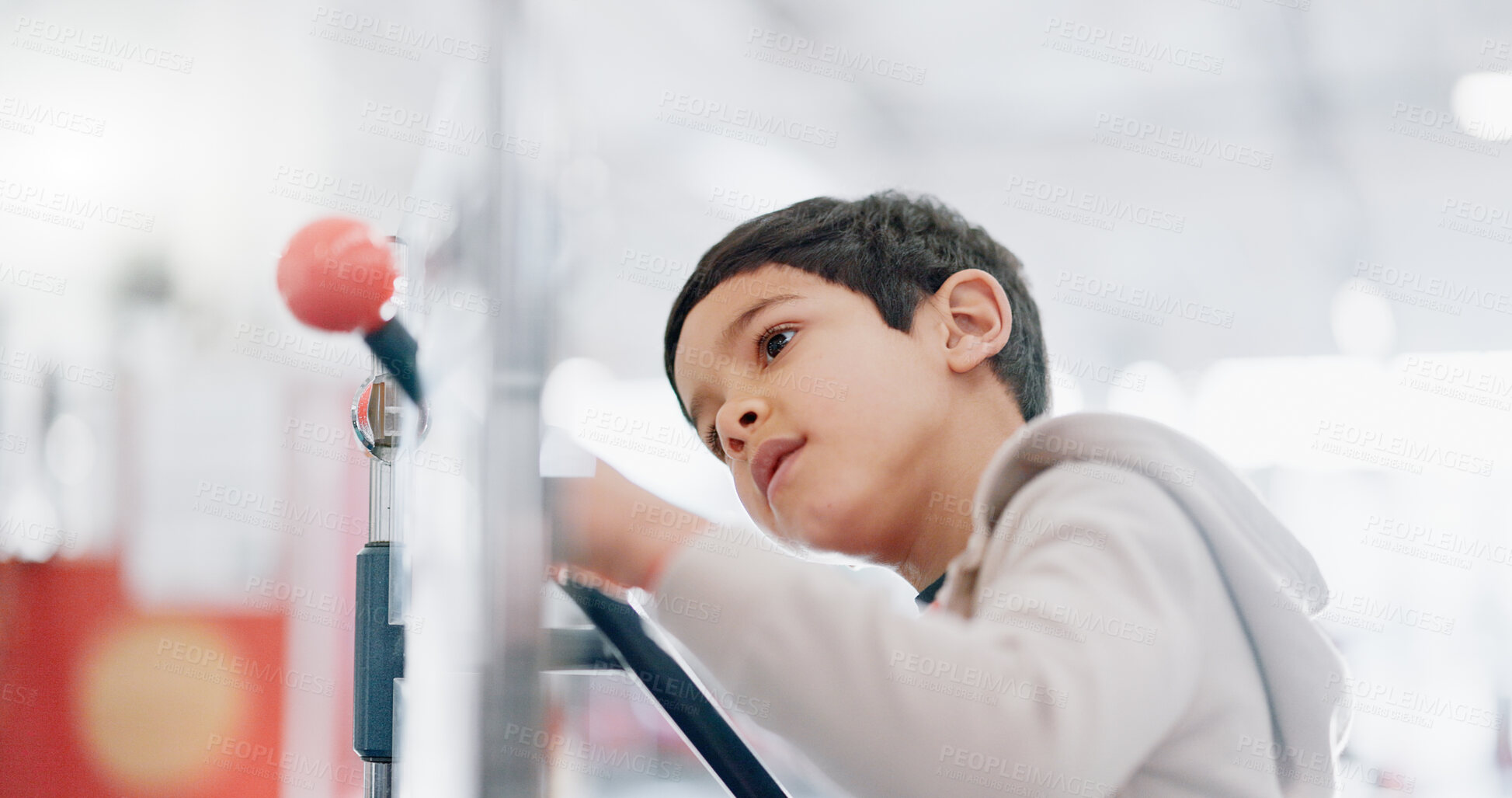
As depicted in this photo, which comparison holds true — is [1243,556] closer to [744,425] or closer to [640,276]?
[744,425]

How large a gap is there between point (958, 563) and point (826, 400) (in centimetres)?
12

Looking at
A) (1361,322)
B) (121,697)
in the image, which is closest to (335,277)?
(121,697)

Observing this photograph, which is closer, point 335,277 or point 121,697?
point 335,277

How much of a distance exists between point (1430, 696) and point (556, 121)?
12.1 ft

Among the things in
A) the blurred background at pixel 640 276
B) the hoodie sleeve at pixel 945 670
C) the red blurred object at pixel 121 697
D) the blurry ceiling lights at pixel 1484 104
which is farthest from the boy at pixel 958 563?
the blurry ceiling lights at pixel 1484 104

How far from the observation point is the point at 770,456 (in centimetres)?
65

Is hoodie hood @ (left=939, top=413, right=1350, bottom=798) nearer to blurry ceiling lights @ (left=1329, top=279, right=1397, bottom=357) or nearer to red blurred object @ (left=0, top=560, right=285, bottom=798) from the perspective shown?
red blurred object @ (left=0, top=560, right=285, bottom=798)

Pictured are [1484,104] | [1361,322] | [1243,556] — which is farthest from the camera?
[1361,322]

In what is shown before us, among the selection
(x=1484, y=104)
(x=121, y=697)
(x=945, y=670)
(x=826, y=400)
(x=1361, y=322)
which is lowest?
(x=121, y=697)

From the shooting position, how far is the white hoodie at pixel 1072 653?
0.45 m

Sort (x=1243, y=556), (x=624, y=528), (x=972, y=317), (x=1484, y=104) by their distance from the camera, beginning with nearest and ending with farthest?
(x=624, y=528) < (x=1243, y=556) < (x=972, y=317) < (x=1484, y=104)

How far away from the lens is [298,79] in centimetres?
152

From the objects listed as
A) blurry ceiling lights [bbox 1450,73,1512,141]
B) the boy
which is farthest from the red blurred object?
blurry ceiling lights [bbox 1450,73,1512,141]

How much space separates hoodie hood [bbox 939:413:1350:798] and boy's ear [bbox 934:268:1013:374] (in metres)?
0.14
